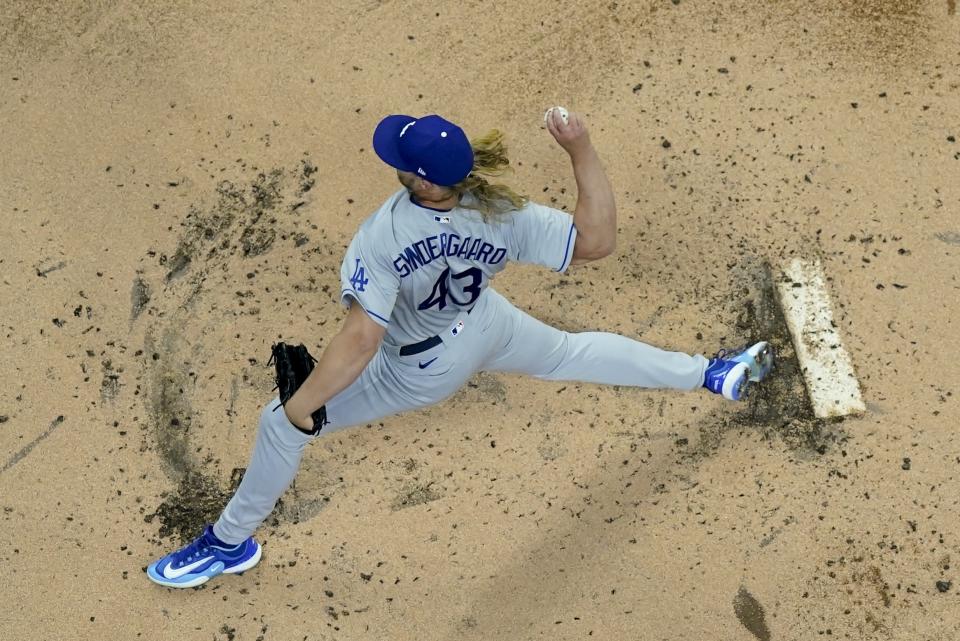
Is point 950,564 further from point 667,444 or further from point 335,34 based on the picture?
point 335,34

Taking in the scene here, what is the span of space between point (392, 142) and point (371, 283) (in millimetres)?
436

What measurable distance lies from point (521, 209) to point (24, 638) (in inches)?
113

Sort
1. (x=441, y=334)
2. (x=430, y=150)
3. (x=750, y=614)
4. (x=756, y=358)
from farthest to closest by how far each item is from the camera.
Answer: (x=756, y=358), (x=750, y=614), (x=441, y=334), (x=430, y=150)

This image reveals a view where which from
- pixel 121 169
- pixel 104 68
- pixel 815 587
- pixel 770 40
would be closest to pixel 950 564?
pixel 815 587

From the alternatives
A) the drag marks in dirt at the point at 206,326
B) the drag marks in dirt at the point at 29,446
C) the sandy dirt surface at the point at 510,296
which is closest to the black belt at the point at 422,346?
the sandy dirt surface at the point at 510,296

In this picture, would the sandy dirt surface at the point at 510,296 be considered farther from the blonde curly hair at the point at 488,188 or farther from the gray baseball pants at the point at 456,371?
the blonde curly hair at the point at 488,188

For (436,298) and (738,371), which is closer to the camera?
(436,298)

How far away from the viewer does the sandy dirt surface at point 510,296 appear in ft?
13.9

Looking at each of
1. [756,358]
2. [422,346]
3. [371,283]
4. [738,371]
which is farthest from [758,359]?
[371,283]

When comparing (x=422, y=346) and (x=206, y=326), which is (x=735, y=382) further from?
(x=206, y=326)

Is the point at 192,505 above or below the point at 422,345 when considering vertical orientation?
below

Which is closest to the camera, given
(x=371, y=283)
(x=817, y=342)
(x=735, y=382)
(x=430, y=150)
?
(x=430, y=150)

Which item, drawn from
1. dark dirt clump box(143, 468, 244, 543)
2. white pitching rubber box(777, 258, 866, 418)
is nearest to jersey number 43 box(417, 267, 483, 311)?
dark dirt clump box(143, 468, 244, 543)

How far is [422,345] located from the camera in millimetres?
3537
